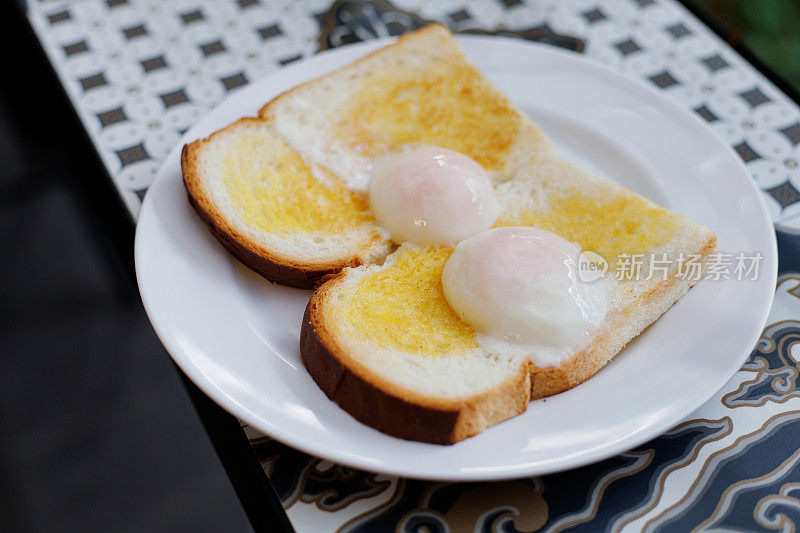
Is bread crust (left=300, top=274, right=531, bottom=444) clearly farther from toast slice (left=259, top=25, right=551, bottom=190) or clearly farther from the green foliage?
the green foliage

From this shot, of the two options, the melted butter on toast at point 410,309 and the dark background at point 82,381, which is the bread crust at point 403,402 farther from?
the dark background at point 82,381

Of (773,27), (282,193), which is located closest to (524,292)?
(282,193)

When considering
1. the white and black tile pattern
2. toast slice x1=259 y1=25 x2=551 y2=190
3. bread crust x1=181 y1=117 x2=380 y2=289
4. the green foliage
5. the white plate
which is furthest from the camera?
the green foliage

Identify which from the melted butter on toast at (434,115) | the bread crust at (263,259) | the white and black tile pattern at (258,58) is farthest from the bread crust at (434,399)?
the white and black tile pattern at (258,58)

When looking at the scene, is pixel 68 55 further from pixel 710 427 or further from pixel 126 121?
pixel 710 427

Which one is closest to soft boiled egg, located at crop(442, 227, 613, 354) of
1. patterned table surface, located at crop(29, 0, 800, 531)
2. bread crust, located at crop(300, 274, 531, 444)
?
bread crust, located at crop(300, 274, 531, 444)
